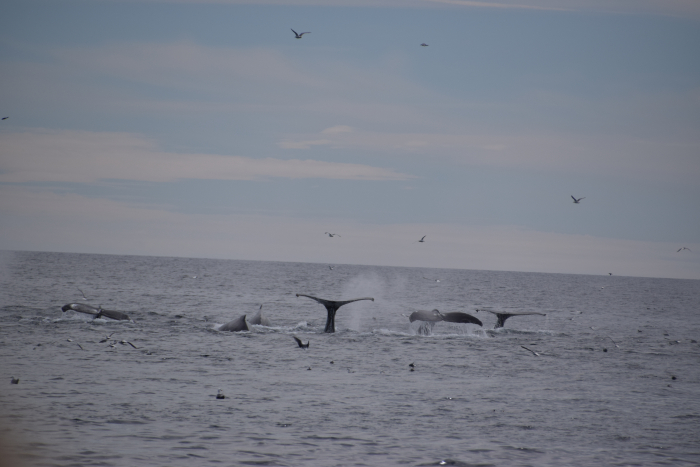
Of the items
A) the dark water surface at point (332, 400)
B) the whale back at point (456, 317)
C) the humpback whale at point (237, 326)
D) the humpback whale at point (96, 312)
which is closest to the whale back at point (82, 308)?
the humpback whale at point (96, 312)

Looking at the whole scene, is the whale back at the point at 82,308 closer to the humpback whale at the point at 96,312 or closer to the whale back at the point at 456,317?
the humpback whale at the point at 96,312

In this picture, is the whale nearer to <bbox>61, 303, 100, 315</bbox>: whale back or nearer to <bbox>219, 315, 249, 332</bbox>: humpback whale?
<bbox>219, 315, 249, 332</bbox>: humpback whale

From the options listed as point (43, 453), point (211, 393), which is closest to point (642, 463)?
point (211, 393)

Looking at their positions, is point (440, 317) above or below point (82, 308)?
above

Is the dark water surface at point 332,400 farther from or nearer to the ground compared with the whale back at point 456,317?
nearer to the ground

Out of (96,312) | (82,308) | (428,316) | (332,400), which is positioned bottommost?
(332,400)

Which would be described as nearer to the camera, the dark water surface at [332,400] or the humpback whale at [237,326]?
the dark water surface at [332,400]

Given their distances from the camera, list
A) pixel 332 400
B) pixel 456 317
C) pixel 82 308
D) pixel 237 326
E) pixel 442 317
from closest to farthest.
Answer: pixel 332 400, pixel 237 326, pixel 442 317, pixel 456 317, pixel 82 308

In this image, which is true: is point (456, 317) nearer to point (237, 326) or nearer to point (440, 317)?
point (440, 317)

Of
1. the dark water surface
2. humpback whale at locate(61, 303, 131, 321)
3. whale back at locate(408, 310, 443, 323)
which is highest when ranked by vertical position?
whale back at locate(408, 310, 443, 323)

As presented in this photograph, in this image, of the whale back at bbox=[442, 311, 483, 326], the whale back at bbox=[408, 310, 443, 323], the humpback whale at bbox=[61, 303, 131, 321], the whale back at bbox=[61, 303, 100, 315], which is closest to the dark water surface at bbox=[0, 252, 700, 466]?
the whale back at bbox=[408, 310, 443, 323]

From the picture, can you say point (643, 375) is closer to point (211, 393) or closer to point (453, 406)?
point (453, 406)

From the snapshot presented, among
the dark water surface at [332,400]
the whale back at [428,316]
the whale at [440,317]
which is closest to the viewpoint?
the dark water surface at [332,400]

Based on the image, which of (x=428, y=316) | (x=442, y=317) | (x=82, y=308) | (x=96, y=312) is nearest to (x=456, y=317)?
(x=442, y=317)
